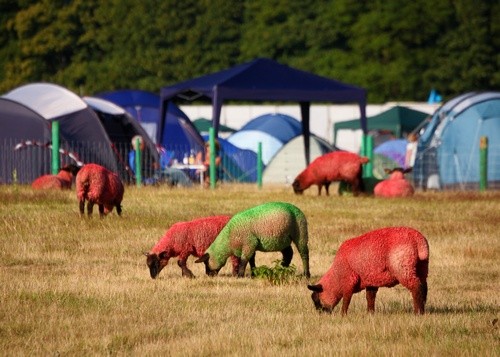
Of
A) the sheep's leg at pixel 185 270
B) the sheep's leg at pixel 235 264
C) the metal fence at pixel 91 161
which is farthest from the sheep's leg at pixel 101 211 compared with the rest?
the metal fence at pixel 91 161

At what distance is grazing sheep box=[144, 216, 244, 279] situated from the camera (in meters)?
15.5

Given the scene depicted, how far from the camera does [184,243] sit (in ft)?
51.1

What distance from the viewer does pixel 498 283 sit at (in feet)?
52.0

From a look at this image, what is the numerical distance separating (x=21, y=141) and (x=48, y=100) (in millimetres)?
2065

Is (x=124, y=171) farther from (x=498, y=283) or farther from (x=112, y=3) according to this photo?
(x=112, y=3)

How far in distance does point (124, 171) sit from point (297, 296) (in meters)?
21.6

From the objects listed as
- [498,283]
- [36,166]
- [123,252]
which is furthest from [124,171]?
[498,283]

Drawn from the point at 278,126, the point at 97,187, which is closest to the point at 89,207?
the point at 97,187

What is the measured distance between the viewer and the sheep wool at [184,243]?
15.5 metres

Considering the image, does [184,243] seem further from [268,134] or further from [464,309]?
[268,134]

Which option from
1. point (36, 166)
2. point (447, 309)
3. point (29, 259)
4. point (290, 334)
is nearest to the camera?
point (290, 334)

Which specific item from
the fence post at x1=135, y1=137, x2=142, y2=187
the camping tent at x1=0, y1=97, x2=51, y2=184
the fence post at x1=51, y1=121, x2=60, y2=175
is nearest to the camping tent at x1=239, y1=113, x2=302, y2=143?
the fence post at x1=135, y1=137, x2=142, y2=187

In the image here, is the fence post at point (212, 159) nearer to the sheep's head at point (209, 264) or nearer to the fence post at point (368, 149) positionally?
the fence post at point (368, 149)

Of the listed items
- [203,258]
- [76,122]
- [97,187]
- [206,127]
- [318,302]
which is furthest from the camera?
[206,127]
